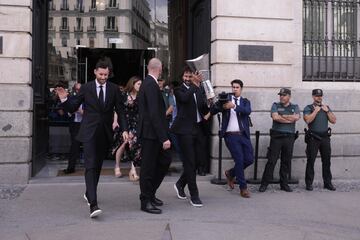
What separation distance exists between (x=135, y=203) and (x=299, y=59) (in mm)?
4591

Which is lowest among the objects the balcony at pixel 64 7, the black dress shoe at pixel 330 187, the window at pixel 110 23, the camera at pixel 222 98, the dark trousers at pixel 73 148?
the black dress shoe at pixel 330 187

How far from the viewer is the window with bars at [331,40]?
10.0 meters

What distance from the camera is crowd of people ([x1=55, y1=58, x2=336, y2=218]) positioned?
651 centimetres

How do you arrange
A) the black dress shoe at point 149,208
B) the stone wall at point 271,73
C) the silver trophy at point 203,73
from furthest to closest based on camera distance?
the stone wall at point 271,73, the silver trophy at point 203,73, the black dress shoe at point 149,208

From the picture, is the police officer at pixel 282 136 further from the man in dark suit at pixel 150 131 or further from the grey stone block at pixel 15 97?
the grey stone block at pixel 15 97

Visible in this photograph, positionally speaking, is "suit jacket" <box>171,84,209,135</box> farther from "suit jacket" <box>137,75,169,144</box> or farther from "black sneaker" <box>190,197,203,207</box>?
A: "black sneaker" <box>190,197,203,207</box>

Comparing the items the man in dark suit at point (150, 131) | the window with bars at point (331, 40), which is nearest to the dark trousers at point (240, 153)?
the man in dark suit at point (150, 131)

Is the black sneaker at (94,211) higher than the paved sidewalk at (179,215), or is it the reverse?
the black sneaker at (94,211)

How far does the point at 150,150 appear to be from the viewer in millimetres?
6652

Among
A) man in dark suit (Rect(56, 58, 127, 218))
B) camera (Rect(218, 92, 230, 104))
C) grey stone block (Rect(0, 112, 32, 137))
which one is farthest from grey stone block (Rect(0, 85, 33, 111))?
camera (Rect(218, 92, 230, 104))

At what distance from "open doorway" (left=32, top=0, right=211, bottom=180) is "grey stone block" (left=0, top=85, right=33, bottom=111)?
11.3 feet

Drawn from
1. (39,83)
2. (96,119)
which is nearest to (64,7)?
(39,83)

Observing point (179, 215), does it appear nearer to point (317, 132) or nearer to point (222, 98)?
point (222, 98)

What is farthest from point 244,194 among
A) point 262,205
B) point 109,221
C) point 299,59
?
point 299,59
